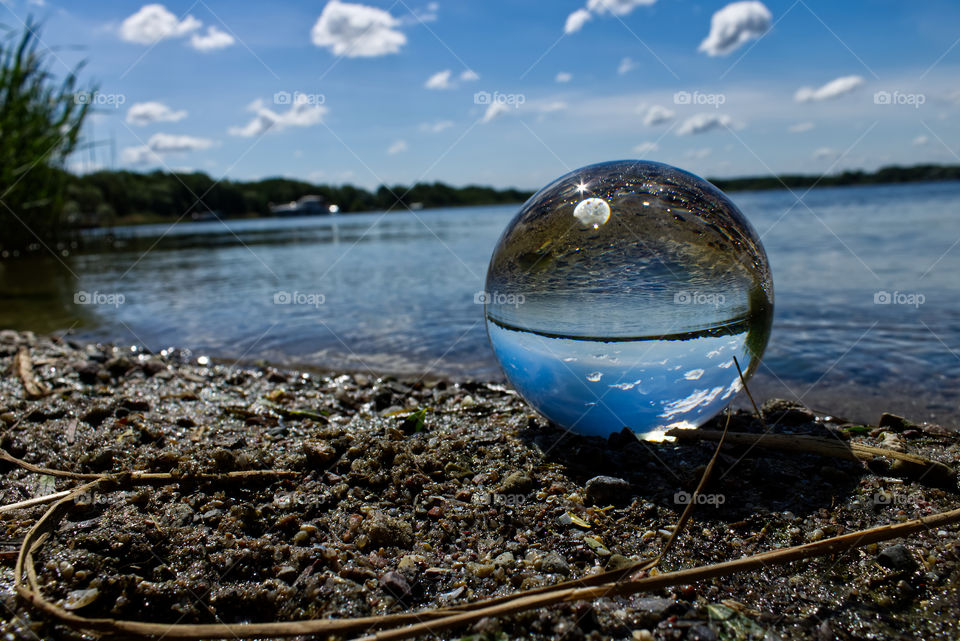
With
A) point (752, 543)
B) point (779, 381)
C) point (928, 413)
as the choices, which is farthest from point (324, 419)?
point (928, 413)

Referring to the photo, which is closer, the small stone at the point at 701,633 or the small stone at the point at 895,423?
the small stone at the point at 701,633

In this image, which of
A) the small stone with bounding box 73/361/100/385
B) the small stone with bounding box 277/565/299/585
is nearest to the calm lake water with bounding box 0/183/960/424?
the small stone with bounding box 73/361/100/385

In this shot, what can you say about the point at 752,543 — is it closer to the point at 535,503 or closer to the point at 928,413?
the point at 535,503

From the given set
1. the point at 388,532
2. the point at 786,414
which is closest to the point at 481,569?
the point at 388,532

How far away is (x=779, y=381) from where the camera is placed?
192 inches

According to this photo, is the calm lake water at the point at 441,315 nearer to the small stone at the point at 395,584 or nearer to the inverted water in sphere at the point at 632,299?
the inverted water in sphere at the point at 632,299

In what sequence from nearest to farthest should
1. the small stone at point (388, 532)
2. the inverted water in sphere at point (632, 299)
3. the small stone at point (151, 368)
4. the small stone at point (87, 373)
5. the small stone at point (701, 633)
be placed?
the small stone at point (701, 633), the small stone at point (388, 532), the inverted water in sphere at point (632, 299), the small stone at point (87, 373), the small stone at point (151, 368)

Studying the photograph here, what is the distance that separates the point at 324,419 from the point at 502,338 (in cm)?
134

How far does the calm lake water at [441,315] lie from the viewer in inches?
194

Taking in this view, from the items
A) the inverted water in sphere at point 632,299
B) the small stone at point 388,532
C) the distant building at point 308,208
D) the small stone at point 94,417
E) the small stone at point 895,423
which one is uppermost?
the distant building at point 308,208

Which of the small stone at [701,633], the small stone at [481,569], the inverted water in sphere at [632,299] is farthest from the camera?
the inverted water in sphere at [632,299]

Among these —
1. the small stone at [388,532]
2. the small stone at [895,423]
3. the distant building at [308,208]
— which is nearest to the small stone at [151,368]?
the small stone at [388,532]

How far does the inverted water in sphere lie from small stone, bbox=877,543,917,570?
107cm

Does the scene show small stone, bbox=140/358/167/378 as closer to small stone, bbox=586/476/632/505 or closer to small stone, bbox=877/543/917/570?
small stone, bbox=586/476/632/505
